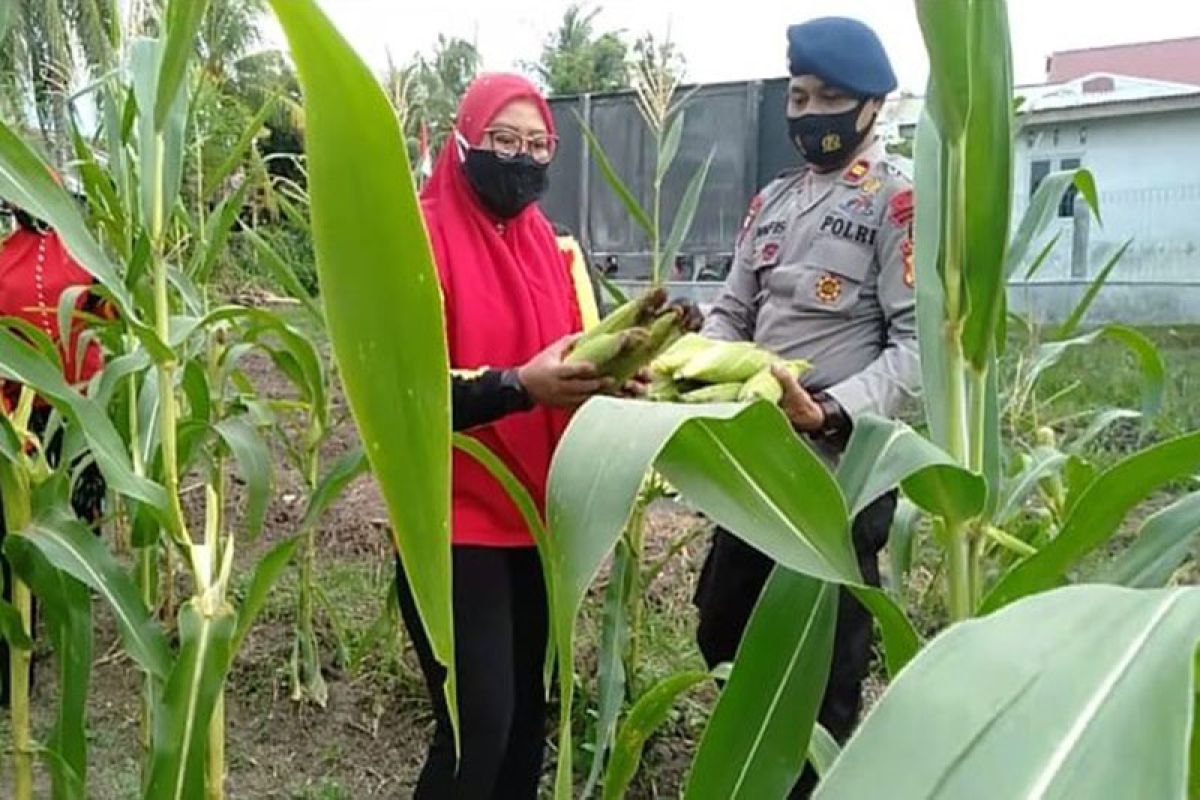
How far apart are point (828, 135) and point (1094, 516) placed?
0.96 metres

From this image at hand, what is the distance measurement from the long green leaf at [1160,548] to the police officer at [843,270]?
663mm

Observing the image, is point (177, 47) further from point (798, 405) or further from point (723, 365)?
point (798, 405)

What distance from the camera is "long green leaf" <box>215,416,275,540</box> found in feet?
4.55

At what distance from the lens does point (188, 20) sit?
0.67 meters

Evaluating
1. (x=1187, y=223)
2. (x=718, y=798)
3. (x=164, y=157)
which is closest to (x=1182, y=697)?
(x=718, y=798)

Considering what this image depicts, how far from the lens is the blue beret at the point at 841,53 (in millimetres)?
1471

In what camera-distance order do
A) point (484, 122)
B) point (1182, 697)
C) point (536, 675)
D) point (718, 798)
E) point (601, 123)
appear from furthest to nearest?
1. point (601, 123)
2. point (536, 675)
3. point (484, 122)
4. point (718, 798)
5. point (1182, 697)

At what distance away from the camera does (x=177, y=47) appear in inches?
30.1

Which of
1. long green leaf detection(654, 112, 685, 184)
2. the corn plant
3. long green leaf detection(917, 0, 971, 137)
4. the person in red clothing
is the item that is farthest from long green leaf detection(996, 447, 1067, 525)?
the person in red clothing

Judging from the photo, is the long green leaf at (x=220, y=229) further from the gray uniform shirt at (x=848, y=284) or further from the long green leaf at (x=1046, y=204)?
the long green leaf at (x=1046, y=204)

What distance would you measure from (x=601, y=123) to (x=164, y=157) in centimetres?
399

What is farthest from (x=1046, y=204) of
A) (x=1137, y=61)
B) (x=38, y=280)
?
(x=1137, y=61)

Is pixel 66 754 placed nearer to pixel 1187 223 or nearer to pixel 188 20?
pixel 188 20

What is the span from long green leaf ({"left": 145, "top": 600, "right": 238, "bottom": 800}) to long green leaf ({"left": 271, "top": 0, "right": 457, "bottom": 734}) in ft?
2.36
